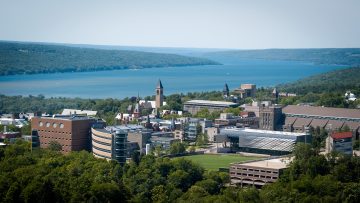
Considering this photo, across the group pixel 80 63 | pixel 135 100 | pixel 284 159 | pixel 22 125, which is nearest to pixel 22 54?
A: pixel 80 63

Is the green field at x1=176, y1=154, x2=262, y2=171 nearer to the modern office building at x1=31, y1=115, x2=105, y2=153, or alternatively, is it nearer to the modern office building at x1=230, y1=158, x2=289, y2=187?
the modern office building at x1=230, y1=158, x2=289, y2=187

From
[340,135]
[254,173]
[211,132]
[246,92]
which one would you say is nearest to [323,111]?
[211,132]

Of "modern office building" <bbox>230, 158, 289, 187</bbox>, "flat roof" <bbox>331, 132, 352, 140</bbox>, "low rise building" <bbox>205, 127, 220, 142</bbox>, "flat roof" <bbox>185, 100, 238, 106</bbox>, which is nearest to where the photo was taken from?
"modern office building" <bbox>230, 158, 289, 187</bbox>

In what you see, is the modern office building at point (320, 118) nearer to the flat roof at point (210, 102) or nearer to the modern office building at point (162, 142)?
the flat roof at point (210, 102)

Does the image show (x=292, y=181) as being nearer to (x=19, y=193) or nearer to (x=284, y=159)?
(x=284, y=159)

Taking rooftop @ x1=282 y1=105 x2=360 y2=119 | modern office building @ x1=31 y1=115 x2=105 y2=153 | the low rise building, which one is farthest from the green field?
rooftop @ x1=282 y1=105 x2=360 y2=119

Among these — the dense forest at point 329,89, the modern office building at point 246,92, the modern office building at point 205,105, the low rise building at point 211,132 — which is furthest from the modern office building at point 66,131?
the modern office building at point 246,92

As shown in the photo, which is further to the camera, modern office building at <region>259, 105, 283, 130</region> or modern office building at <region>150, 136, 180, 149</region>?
modern office building at <region>259, 105, 283, 130</region>
